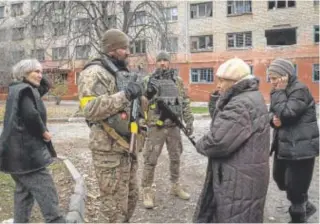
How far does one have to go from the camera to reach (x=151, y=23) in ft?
76.0

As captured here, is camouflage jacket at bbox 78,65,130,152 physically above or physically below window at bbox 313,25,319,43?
below

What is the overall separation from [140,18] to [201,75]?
33.4 ft

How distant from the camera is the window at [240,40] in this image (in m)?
32.1

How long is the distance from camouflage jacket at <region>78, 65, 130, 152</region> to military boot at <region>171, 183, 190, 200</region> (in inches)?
82.8

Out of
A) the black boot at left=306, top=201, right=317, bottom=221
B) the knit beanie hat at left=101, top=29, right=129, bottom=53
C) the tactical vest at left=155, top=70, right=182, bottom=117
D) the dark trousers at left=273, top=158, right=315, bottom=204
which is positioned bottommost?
the black boot at left=306, top=201, right=317, bottom=221

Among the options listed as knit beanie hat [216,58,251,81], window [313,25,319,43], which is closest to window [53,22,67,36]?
window [313,25,319,43]

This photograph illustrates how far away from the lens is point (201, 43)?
34.2 metres

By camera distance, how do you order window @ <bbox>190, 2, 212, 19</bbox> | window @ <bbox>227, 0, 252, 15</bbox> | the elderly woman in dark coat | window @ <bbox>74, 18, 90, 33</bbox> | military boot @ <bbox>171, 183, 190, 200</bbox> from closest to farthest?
the elderly woman in dark coat, military boot @ <bbox>171, 183, 190, 200</bbox>, window @ <bbox>74, 18, 90, 33</bbox>, window @ <bbox>227, 0, 252, 15</bbox>, window @ <bbox>190, 2, 212, 19</bbox>

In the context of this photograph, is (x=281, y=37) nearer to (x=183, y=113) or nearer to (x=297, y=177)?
(x=183, y=113)

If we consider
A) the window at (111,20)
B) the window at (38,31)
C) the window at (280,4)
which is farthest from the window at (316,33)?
the window at (38,31)

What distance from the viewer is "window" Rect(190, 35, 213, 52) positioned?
3384 cm

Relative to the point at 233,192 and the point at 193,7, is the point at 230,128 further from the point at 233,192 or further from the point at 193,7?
the point at 193,7

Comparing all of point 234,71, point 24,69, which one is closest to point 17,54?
point 24,69

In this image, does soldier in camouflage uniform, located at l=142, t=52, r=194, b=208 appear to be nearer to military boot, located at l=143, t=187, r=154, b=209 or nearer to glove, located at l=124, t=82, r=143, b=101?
military boot, located at l=143, t=187, r=154, b=209
